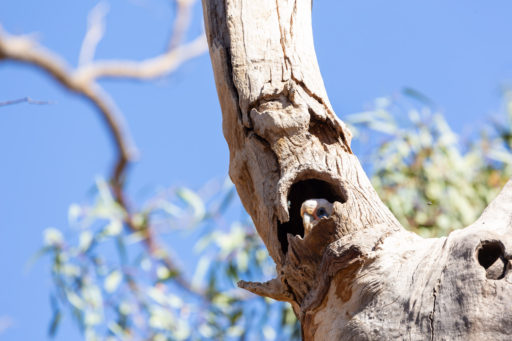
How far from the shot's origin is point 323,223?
114 cm

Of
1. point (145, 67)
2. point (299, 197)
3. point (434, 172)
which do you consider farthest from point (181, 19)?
point (299, 197)

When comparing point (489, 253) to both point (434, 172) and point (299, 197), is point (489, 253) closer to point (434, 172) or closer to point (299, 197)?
point (299, 197)

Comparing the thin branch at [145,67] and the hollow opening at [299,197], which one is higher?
the thin branch at [145,67]

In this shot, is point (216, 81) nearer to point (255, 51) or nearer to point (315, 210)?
point (255, 51)

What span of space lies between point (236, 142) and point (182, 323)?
2684 mm

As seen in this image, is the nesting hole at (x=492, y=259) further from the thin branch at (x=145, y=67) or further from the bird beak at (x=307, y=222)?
the thin branch at (x=145, y=67)

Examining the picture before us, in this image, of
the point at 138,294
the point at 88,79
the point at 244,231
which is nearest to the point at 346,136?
the point at 244,231

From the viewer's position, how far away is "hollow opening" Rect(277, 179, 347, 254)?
124cm

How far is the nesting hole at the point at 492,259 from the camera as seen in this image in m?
1.03

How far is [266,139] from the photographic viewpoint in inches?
50.9

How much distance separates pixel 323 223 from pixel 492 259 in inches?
10.8

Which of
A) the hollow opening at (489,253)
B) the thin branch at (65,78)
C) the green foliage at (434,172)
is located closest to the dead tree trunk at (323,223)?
the hollow opening at (489,253)

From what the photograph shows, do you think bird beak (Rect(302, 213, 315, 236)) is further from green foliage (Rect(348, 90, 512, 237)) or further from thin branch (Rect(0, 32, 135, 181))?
thin branch (Rect(0, 32, 135, 181))

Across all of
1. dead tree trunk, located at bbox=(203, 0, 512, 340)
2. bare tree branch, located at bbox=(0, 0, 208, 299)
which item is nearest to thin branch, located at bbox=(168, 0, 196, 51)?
bare tree branch, located at bbox=(0, 0, 208, 299)
